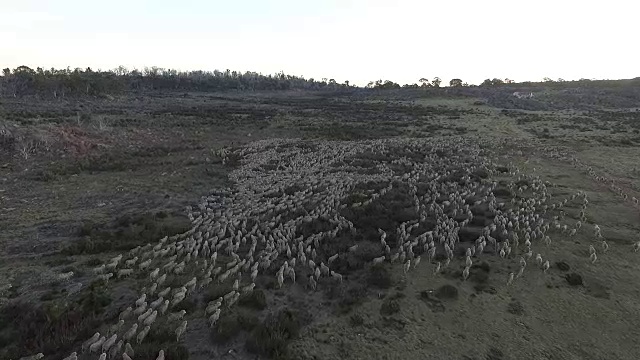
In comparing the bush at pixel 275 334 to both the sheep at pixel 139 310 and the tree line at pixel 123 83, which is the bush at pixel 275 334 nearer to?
the sheep at pixel 139 310

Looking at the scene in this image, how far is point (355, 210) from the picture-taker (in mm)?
20656

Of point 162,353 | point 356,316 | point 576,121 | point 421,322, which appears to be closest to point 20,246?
point 162,353

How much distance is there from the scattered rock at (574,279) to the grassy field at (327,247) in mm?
60

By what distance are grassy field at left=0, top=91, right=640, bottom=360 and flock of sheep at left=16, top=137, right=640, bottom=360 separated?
99 mm

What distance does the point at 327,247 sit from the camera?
16.5 meters

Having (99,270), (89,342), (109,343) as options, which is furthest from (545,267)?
(99,270)

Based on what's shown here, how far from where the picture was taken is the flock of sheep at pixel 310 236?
1272 centimetres

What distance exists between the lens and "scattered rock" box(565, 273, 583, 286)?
1398cm

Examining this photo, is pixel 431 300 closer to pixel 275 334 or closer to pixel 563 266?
pixel 275 334

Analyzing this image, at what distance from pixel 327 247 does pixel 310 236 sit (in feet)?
4.11

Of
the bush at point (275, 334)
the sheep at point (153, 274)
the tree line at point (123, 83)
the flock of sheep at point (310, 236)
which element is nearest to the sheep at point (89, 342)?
the flock of sheep at point (310, 236)

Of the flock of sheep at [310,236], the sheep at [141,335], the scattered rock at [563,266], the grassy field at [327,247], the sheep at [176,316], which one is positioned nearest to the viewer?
the sheep at [141,335]

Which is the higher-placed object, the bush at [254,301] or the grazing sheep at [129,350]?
the grazing sheep at [129,350]

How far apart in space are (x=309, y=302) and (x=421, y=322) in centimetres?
301
